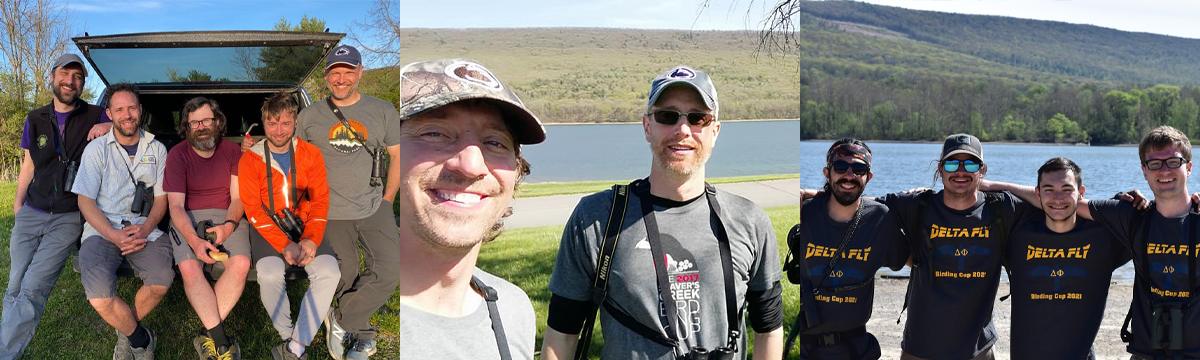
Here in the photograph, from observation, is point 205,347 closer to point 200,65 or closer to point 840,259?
point 200,65

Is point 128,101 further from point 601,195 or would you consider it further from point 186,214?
point 601,195

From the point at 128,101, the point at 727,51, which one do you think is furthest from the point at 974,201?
the point at 128,101

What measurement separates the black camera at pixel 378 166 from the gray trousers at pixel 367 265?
15 centimetres

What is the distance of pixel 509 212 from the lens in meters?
2.83

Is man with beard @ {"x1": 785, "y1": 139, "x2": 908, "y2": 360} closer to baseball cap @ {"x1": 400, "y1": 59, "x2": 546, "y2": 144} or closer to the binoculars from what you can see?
baseball cap @ {"x1": 400, "y1": 59, "x2": 546, "y2": 144}

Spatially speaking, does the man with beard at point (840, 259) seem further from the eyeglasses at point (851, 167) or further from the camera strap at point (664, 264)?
the camera strap at point (664, 264)

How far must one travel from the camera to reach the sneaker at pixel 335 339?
184 inches

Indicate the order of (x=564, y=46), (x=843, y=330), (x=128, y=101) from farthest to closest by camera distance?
(x=128, y=101), (x=843, y=330), (x=564, y=46)

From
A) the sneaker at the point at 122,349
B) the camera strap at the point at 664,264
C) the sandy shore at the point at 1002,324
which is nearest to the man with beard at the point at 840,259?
the camera strap at the point at 664,264

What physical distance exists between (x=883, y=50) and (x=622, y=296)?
4.29 meters

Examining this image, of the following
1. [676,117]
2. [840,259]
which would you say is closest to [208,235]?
[676,117]

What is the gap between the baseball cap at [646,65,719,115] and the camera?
2.57 meters

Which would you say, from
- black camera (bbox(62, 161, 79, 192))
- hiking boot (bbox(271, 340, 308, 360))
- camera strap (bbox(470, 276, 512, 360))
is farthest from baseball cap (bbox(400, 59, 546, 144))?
black camera (bbox(62, 161, 79, 192))

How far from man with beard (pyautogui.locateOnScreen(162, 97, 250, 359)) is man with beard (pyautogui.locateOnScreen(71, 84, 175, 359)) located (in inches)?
4.3
